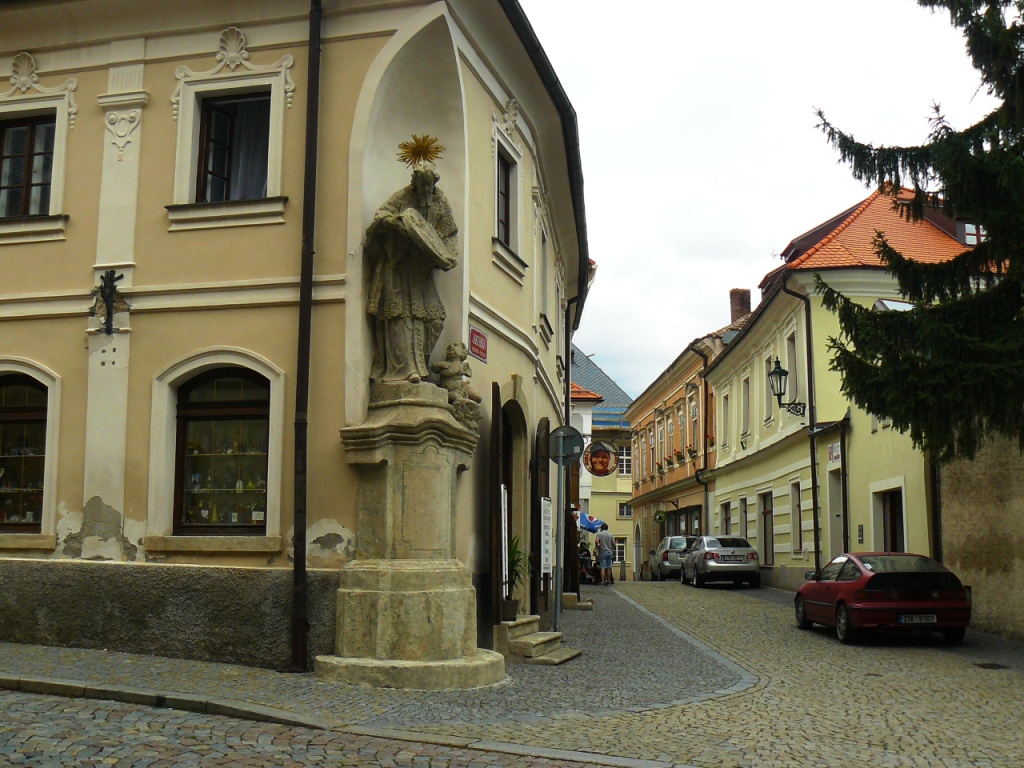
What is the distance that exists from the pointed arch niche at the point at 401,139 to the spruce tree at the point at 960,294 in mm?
4893

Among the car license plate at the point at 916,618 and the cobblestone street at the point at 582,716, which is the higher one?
the car license plate at the point at 916,618

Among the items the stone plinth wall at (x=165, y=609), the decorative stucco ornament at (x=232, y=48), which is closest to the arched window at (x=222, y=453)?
the stone plinth wall at (x=165, y=609)

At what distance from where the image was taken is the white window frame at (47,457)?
12.0m

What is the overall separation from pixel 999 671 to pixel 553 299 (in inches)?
396

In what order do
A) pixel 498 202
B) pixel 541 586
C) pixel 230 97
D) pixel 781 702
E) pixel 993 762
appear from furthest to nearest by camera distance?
pixel 541 586
pixel 498 202
pixel 230 97
pixel 781 702
pixel 993 762

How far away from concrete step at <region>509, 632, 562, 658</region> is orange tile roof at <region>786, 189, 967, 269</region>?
16.3 m

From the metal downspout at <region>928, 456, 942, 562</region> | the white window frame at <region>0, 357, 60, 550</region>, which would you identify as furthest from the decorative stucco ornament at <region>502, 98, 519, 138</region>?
the metal downspout at <region>928, 456, 942, 562</region>

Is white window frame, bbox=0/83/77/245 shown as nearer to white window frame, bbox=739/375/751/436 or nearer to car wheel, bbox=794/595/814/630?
car wheel, bbox=794/595/814/630

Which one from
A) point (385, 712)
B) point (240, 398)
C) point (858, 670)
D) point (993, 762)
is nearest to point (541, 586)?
point (858, 670)

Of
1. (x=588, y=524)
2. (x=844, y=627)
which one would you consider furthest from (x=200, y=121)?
(x=588, y=524)

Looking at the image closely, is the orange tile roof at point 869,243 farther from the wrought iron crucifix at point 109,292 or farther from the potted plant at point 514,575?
the wrought iron crucifix at point 109,292

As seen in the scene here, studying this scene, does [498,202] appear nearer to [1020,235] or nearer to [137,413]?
[137,413]

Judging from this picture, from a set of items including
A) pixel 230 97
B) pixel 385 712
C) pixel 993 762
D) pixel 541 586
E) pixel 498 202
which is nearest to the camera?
pixel 993 762

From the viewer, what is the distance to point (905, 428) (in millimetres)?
13500
